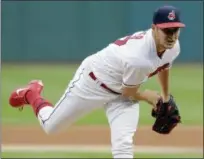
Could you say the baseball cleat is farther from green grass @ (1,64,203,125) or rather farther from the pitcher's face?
green grass @ (1,64,203,125)

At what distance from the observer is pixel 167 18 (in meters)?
5.55

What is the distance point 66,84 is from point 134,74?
10.6 metres

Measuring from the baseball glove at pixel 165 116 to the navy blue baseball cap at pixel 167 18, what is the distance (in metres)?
0.84

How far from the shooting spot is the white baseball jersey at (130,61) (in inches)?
222

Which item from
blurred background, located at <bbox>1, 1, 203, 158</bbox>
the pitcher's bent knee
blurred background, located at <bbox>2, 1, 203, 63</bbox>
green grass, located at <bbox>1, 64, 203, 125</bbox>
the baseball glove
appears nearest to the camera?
the pitcher's bent knee

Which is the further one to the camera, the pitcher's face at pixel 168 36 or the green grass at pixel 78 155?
the green grass at pixel 78 155

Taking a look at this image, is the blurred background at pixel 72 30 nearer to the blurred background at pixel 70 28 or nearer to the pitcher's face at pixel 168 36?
the blurred background at pixel 70 28

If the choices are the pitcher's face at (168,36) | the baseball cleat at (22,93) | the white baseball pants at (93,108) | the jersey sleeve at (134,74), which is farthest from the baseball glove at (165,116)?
the baseball cleat at (22,93)

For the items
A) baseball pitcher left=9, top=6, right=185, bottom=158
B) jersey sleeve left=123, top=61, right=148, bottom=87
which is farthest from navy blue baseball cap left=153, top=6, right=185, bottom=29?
jersey sleeve left=123, top=61, right=148, bottom=87

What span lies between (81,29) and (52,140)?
39.1 feet

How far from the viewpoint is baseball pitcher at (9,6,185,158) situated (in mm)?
5625

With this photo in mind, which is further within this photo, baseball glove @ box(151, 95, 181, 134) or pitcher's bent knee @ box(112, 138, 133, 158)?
baseball glove @ box(151, 95, 181, 134)

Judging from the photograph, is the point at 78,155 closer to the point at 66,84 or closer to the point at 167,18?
the point at 167,18

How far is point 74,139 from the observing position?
9805mm
